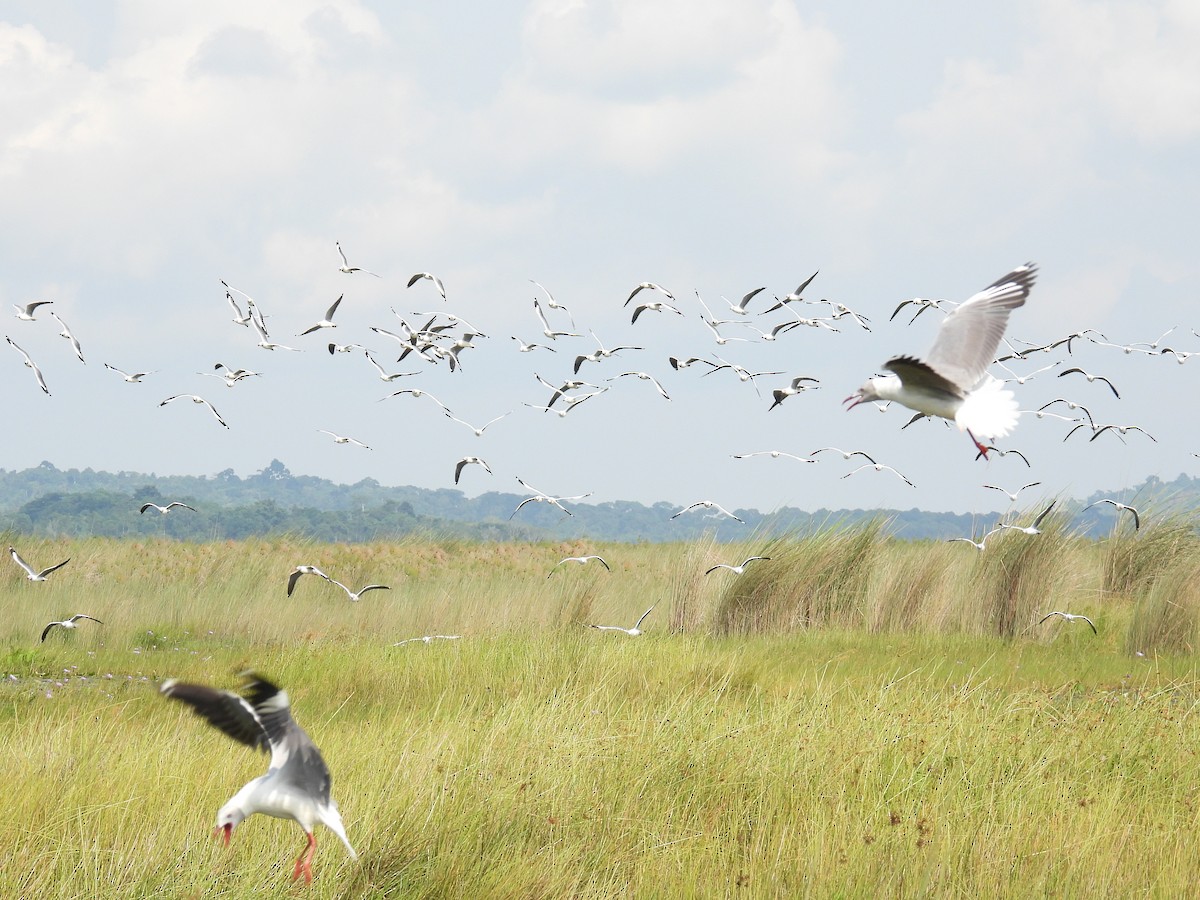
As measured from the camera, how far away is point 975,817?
257 inches

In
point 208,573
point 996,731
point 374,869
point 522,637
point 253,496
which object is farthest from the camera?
point 253,496

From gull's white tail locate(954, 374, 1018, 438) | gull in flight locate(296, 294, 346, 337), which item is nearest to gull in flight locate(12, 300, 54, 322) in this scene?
gull in flight locate(296, 294, 346, 337)

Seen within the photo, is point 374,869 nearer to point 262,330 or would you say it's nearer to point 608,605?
point 608,605

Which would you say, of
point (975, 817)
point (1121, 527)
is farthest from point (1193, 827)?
point (1121, 527)

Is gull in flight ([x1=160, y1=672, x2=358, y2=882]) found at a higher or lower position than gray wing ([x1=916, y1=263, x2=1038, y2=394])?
lower

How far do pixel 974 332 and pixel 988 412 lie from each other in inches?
25.6

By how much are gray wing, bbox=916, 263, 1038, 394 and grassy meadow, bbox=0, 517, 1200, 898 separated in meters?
2.39

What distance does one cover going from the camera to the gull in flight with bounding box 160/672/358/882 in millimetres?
4078

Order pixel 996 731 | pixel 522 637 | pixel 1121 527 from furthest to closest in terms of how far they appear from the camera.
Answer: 1. pixel 1121 527
2. pixel 522 637
3. pixel 996 731

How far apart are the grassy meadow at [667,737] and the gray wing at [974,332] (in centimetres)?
239

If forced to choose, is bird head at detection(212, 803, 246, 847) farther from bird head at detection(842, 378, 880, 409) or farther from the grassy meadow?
bird head at detection(842, 378, 880, 409)

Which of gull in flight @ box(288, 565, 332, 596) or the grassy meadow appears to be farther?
gull in flight @ box(288, 565, 332, 596)

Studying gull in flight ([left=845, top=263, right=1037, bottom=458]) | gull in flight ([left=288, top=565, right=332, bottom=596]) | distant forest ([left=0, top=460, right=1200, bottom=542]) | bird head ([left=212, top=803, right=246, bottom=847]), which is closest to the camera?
bird head ([left=212, top=803, right=246, bottom=847])

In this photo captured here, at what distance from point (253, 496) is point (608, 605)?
136429 millimetres
